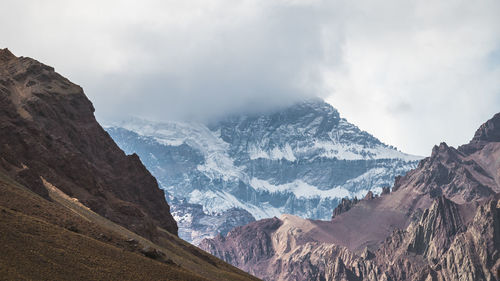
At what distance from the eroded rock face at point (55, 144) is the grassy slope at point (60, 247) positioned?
14.6m

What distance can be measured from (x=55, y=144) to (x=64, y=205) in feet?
122

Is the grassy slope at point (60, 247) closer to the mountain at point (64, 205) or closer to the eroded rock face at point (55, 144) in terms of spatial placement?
the mountain at point (64, 205)

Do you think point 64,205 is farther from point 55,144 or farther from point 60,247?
point 55,144

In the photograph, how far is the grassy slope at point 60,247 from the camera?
92.2 metres

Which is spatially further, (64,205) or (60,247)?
(64,205)

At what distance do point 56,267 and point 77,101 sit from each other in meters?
108

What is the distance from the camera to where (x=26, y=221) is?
104062 millimetres

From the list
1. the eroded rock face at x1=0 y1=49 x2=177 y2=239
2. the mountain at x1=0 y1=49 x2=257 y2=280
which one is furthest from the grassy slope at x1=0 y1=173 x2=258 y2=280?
the eroded rock face at x1=0 y1=49 x2=177 y2=239

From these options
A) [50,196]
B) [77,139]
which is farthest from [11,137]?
[77,139]

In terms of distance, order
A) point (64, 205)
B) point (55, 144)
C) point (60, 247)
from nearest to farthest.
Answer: point (60, 247) → point (64, 205) → point (55, 144)

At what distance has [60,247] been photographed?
101250 millimetres

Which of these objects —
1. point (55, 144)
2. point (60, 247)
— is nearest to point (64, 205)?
point (60, 247)

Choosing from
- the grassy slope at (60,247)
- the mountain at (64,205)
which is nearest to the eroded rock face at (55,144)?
the mountain at (64,205)

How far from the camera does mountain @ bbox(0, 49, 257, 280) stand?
9756 cm
